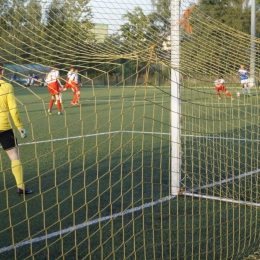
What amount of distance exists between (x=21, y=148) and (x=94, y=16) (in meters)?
4.57

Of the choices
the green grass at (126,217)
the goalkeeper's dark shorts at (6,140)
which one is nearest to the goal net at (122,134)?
the green grass at (126,217)

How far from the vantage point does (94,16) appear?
5355 mm

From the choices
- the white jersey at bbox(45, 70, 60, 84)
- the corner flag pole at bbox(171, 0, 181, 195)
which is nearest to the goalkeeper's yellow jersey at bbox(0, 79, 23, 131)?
the corner flag pole at bbox(171, 0, 181, 195)

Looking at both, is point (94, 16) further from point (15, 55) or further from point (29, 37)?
point (15, 55)

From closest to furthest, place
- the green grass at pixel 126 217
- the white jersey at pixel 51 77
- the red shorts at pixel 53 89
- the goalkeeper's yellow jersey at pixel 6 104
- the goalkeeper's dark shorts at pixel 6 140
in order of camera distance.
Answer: the white jersey at pixel 51 77
the red shorts at pixel 53 89
the green grass at pixel 126 217
the goalkeeper's yellow jersey at pixel 6 104
the goalkeeper's dark shorts at pixel 6 140

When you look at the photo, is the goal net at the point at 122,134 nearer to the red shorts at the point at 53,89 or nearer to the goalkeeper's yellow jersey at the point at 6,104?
the red shorts at the point at 53,89

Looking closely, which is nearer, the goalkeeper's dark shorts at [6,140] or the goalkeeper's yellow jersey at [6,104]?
the goalkeeper's yellow jersey at [6,104]

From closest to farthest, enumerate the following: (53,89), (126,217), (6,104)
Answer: (53,89) < (126,217) < (6,104)

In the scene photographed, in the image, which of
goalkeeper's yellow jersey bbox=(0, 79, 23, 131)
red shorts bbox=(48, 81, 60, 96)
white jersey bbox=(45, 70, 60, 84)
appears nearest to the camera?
white jersey bbox=(45, 70, 60, 84)

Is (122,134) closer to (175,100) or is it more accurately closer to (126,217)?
(175,100)

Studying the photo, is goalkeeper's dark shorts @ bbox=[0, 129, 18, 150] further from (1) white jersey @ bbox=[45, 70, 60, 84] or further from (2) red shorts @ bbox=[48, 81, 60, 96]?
(1) white jersey @ bbox=[45, 70, 60, 84]

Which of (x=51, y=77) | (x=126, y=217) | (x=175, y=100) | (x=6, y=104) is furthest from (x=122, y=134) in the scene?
(x=51, y=77)

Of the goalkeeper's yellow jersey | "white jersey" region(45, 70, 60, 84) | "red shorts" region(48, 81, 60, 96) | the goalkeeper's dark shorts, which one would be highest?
"white jersey" region(45, 70, 60, 84)

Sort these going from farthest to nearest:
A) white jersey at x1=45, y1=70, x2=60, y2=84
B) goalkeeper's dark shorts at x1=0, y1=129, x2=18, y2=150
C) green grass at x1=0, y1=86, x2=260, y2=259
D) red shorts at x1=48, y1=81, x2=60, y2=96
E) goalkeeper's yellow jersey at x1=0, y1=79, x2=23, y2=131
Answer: goalkeeper's dark shorts at x1=0, y1=129, x2=18, y2=150 < goalkeeper's yellow jersey at x1=0, y1=79, x2=23, y2=131 < green grass at x1=0, y1=86, x2=260, y2=259 < red shorts at x1=48, y1=81, x2=60, y2=96 < white jersey at x1=45, y1=70, x2=60, y2=84
